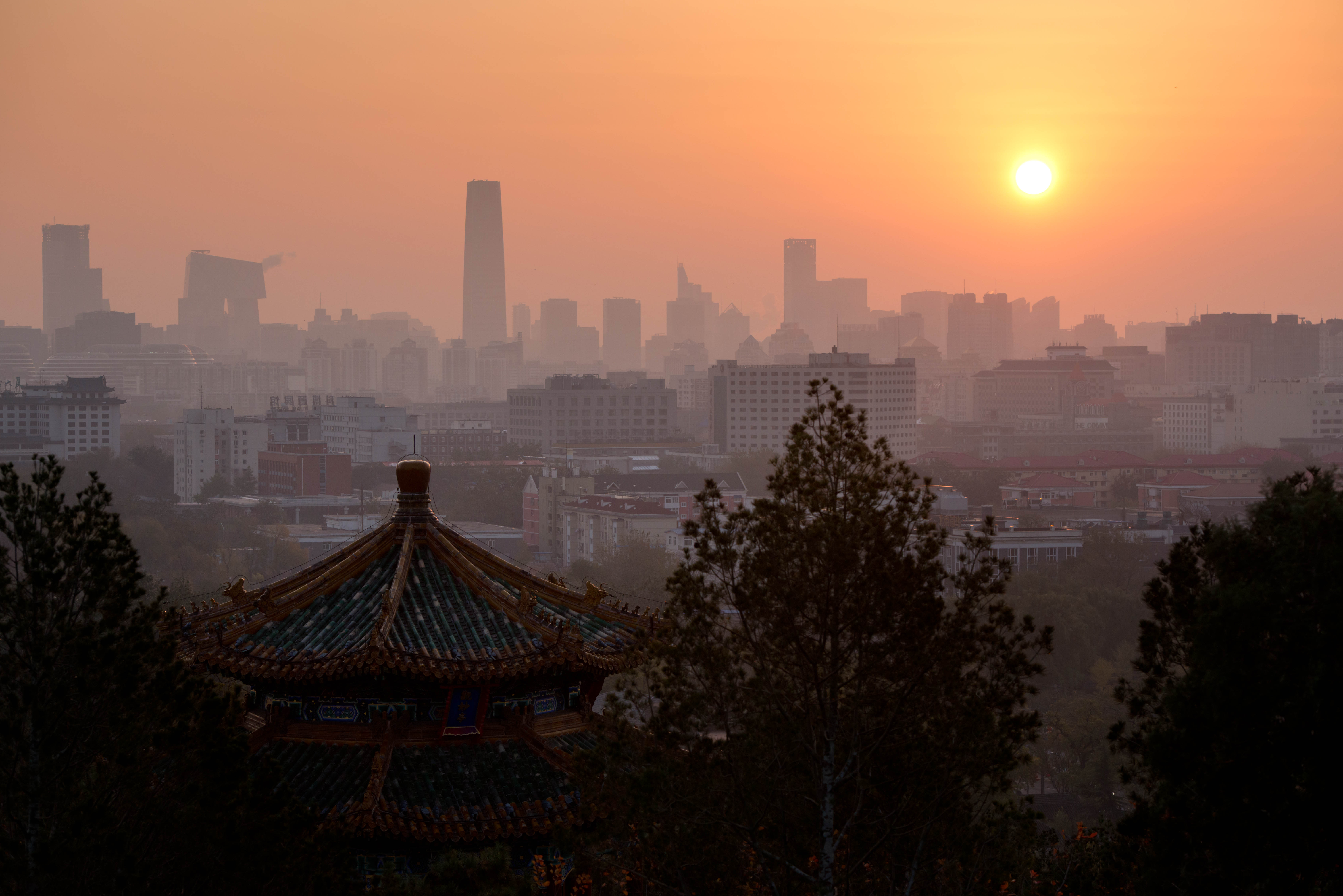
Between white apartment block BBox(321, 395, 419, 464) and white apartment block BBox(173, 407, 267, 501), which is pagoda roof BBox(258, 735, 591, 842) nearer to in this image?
white apartment block BBox(173, 407, 267, 501)

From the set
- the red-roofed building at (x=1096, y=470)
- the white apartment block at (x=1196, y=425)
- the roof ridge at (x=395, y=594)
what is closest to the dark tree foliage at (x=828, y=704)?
the roof ridge at (x=395, y=594)

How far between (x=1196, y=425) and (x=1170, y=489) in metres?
44.8

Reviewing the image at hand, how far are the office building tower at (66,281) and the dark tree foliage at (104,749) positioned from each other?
614ft

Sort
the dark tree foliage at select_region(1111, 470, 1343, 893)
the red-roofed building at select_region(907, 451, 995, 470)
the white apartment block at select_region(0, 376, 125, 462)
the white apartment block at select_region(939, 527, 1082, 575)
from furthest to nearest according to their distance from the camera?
1. the white apartment block at select_region(0, 376, 125, 462)
2. the red-roofed building at select_region(907, 451, 995, 470)
3. the white apartment block at select_region(939, 527, 1082, 575)
4. the dark tree foliage at select_region(1111, 470, 1343, 893)

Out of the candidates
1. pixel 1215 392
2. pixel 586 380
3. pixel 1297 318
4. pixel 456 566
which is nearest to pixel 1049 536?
pixel 456 566

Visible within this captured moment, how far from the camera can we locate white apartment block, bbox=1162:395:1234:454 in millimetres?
114250

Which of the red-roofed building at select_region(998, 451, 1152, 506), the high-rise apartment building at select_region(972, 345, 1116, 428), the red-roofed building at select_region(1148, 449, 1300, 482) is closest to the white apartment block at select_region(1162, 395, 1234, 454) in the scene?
the high-rise apartment building at select_region(972, 345, 1116, 428)

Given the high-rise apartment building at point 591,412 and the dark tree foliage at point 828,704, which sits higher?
the high-rise apartment building at point 591,412

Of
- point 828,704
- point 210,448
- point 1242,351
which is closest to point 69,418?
point 210,448

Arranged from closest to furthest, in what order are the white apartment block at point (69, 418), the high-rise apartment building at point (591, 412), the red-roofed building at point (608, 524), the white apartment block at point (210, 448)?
the red-roofed building at point (608, 524)
the white apartment block at point (210, 448)
the white apartment block at point (69, 418)
the high-rise apartment building at point (591, 412)

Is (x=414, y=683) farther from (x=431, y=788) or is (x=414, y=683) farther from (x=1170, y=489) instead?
(x=1170, y=489)

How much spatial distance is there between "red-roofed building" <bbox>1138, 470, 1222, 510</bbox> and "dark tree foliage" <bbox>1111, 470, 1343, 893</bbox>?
218 ft

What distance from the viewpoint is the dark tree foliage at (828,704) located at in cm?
808

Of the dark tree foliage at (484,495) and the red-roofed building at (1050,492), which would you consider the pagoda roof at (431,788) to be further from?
the red-roofed building at (1050,492)
